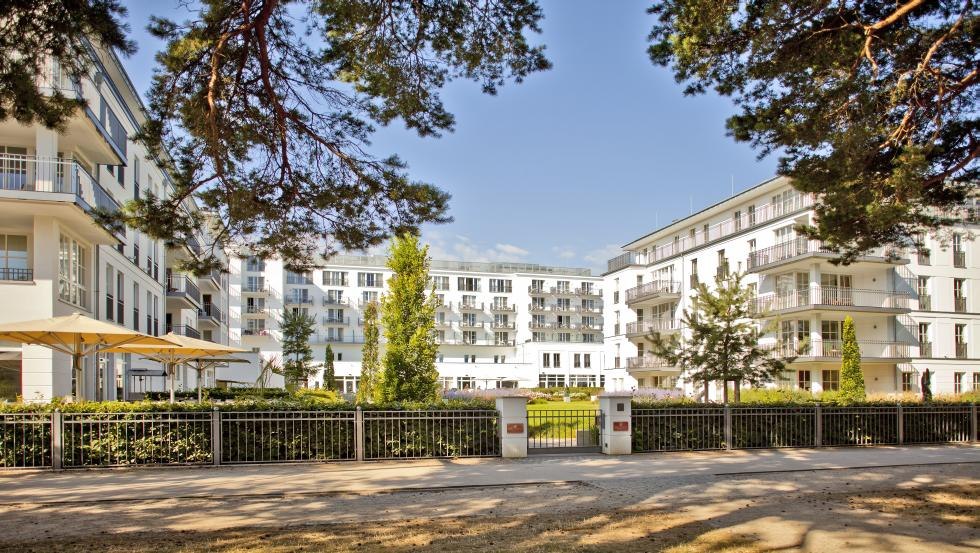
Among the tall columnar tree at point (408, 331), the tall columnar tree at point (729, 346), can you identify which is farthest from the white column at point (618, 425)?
the tall columnar tree at point (408, 331)

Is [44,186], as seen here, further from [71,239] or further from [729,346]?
[729,346]

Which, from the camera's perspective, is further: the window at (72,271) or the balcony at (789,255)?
the balcony at (789,255)

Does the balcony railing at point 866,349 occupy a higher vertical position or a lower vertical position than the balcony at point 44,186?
lower

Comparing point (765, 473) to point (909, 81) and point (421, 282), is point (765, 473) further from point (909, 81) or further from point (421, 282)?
point (421, 282)

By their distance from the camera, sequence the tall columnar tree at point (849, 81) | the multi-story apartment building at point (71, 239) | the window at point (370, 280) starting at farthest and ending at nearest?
the window at point (370, 280)
the multi-story apartment building at point (71, 239)
the tall columnar tree at point (849, 81)

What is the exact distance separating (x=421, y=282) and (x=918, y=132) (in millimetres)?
16530

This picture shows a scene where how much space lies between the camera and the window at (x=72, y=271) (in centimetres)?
2203

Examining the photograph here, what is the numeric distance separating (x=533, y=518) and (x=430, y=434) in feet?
20.8

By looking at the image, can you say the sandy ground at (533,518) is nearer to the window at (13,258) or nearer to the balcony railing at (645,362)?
the window at (13,258)

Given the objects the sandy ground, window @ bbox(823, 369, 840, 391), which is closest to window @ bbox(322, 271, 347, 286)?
window @ bbox(823, 369, 840, 391)

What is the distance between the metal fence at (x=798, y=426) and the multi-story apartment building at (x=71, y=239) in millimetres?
11281

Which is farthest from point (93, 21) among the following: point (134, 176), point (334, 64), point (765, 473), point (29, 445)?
point (134, 176)

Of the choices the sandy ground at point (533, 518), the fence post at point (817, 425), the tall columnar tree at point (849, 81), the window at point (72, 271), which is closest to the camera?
the sandy ground at point (533, 518)

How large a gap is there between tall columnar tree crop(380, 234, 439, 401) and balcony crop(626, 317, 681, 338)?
28.8 m
